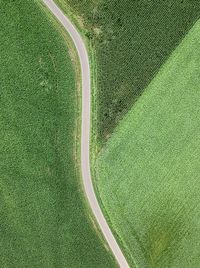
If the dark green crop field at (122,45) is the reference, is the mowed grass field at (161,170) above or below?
below

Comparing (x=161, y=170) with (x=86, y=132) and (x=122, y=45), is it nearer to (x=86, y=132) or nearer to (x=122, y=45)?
(x=86, y=132)

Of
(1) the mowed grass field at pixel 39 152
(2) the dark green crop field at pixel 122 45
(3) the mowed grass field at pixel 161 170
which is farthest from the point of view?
(2) the dark green crop field at pixel 122 45

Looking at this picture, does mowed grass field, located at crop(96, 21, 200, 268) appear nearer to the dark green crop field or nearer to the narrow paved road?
the narrow paved road

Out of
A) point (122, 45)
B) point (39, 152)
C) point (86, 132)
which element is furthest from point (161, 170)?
point (122, 45)

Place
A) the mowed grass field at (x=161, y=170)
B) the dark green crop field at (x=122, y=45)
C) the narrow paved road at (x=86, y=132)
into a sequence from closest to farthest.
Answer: the narrow paved road at (x=86, y=132), the mowed grass field at (x=161, y=170), the dark green crop field at (x=122, y=45)

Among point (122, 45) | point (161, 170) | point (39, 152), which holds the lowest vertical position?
point (161, 170)

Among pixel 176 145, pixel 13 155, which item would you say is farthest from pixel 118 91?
pixel 13 155

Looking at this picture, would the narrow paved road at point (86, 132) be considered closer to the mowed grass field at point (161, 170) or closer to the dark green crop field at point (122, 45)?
the mowed grass field at point (161, 170)

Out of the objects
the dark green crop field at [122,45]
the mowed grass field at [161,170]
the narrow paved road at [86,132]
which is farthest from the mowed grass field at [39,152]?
the mowed grass field at [161,170]
